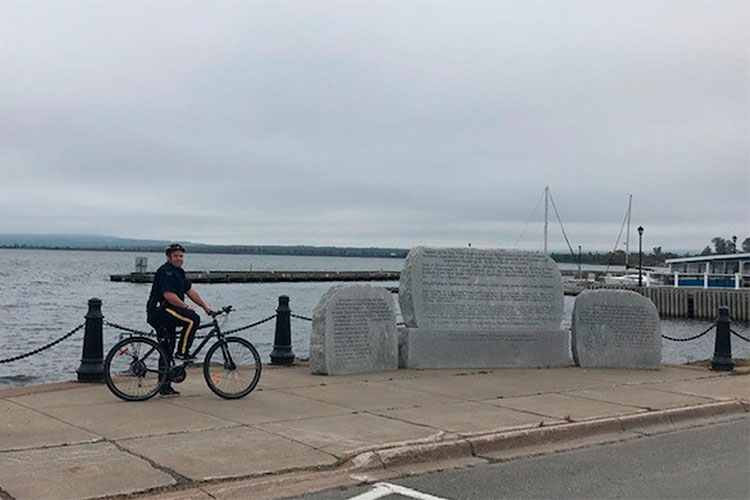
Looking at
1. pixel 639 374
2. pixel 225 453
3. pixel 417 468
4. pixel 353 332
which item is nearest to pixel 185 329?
pixel 225 453

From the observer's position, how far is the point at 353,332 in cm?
1333

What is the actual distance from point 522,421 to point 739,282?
5411 centimetres

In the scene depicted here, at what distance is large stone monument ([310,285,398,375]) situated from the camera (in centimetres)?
1298

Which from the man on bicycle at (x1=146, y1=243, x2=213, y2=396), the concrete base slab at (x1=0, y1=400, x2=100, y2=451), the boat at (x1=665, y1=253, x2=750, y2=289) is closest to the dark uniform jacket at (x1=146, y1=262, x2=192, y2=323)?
the man on bicycle at (x1=146, y1=243, x2=213, y2=396)

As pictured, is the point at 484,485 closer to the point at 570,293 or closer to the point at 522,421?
the point at 522,421

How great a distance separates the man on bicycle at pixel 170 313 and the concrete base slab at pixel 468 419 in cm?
260

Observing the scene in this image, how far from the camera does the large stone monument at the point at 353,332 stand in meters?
13.0

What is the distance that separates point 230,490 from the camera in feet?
22.1

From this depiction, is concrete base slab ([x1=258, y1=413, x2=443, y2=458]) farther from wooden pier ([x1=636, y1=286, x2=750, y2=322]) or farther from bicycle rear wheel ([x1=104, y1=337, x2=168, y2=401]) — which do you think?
wooden pier ([x1=636, y1=286, x2=750, y2=322])

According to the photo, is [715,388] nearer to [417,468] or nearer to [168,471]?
[417,468]

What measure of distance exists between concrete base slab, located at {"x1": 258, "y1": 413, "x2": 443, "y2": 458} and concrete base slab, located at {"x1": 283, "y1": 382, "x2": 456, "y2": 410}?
83 centimetres

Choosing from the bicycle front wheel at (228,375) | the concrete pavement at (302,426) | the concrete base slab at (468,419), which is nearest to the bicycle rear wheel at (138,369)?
the concrete pavement at (302,426)

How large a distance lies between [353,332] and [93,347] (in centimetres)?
388

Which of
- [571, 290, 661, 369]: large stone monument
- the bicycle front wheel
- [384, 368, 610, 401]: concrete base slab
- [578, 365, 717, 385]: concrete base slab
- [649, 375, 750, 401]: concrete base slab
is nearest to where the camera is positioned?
the bicycle front wheel
